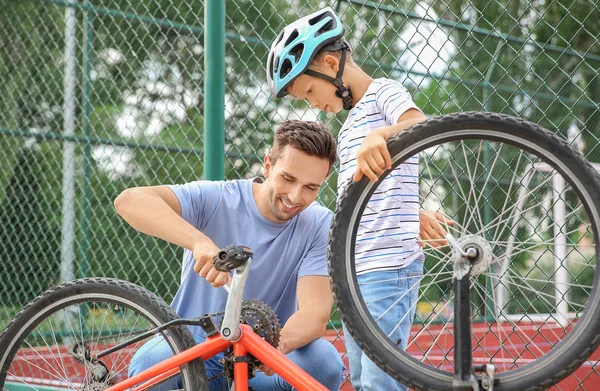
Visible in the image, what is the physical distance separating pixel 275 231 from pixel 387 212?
1.28 ft

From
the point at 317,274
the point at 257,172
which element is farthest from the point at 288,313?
the point at 257,172

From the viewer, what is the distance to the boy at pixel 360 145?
2084 mm

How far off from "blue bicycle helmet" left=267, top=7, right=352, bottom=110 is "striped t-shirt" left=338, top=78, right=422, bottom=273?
107 mm

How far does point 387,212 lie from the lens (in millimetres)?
2117

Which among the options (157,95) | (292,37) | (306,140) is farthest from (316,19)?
(157,95)

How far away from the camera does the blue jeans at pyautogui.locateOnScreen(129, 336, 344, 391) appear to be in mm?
2094

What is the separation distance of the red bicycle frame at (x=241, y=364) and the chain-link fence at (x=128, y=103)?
298 centimetres

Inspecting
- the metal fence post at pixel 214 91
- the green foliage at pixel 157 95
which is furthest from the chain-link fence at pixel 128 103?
the metal fence post at pixel 214 91

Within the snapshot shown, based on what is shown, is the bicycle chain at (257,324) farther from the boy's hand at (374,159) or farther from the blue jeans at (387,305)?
the boy's hand at (374,159)

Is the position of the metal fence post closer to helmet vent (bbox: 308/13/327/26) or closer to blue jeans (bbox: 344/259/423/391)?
helmet vent (bbox: 308/13/327/26)

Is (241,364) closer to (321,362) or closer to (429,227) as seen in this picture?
(321,362)

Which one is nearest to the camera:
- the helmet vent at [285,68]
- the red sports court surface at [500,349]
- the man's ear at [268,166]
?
the helmet vent at [285,68]

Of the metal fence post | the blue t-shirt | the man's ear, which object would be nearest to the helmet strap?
the man's ear

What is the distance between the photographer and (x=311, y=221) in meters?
2.38
